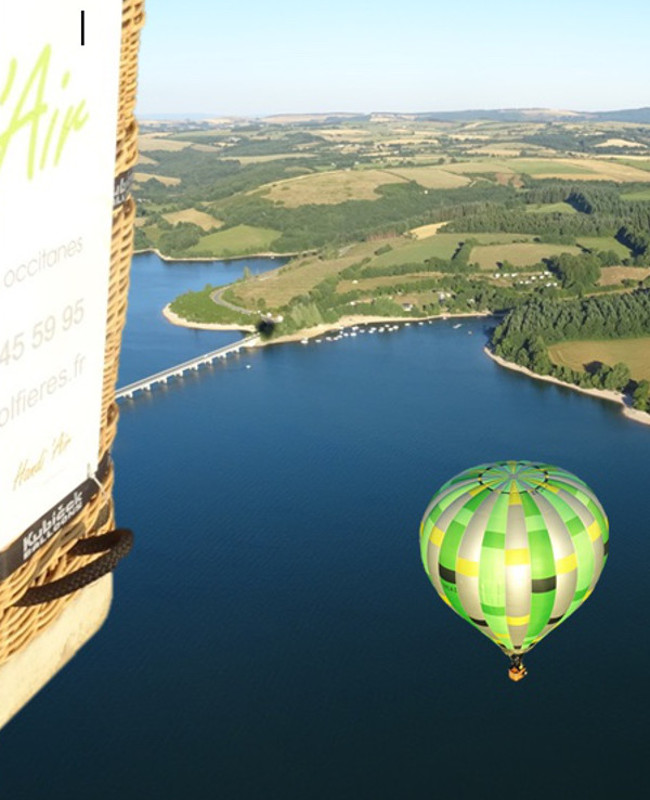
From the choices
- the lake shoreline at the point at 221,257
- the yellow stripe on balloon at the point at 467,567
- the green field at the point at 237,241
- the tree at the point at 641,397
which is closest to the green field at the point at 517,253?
the lake shoreline at the point at 221,257

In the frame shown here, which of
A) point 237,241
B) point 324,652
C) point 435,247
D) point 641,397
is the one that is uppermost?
point 435,247

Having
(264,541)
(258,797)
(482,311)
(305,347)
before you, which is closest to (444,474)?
(264,541)

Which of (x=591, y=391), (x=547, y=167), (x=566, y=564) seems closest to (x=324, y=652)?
(x=566, y=564)

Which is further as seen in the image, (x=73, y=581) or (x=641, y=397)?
(x=641, y=397)

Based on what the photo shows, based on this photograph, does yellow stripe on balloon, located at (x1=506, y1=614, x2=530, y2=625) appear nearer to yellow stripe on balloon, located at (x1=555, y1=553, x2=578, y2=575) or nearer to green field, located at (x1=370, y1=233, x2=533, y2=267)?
yellow stripe on balloon, located at (x1=555, y1=553, x2=578, y2=575)

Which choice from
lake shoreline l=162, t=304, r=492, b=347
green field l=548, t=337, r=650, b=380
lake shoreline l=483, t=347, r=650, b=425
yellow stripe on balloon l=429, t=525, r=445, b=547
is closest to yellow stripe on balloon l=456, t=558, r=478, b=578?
yellow stripe on balloon l=429, t=525, r=445, b=547

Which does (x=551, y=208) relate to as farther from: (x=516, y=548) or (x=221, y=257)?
(x=516, y=548)

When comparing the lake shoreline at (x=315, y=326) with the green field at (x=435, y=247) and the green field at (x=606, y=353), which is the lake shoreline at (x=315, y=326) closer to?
the green field at (x=606, y=353)
